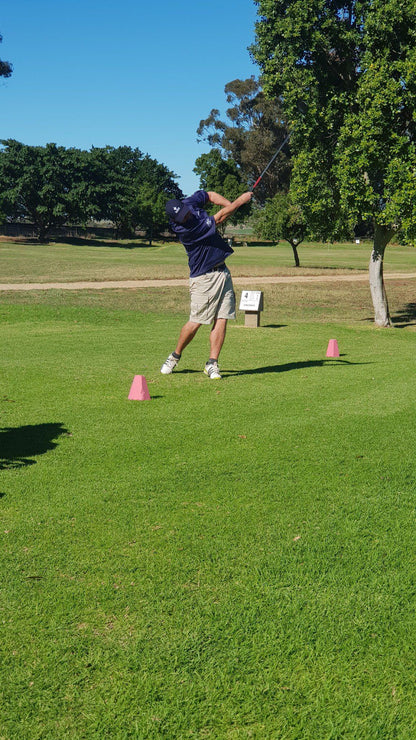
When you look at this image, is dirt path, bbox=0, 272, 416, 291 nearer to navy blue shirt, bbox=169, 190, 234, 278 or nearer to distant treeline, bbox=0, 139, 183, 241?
navy blue shirt, bbox=169, 190, 234, 278

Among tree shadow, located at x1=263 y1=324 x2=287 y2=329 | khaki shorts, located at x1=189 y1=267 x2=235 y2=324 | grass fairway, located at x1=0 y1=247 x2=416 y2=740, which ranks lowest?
grass fairway, located at x1=0 y1=247 x2=416 y2=740

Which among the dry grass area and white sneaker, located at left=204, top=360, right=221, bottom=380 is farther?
the dry grass area

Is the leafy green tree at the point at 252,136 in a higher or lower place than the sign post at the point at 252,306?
higher

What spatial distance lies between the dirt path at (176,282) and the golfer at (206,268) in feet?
64.4

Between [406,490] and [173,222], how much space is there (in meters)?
4.96

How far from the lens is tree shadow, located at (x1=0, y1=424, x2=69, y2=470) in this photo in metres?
5.29

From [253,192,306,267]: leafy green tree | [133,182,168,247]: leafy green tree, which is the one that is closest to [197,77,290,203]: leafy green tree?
[133,182,168,247]: leafy green tree

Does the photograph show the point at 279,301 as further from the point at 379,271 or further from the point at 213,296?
the point at 213,296

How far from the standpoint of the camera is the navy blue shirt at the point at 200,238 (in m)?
8.40

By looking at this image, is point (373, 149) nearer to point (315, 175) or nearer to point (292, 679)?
point (315, 175)

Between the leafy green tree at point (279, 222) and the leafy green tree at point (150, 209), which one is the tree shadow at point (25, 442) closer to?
the leafy green tree at point (279, 222)

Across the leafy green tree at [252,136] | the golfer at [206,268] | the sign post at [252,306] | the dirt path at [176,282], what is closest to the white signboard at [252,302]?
the sign post at [252,306]

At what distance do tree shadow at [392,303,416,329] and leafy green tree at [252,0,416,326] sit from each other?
400cm

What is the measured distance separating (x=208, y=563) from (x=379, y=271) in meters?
16.0
